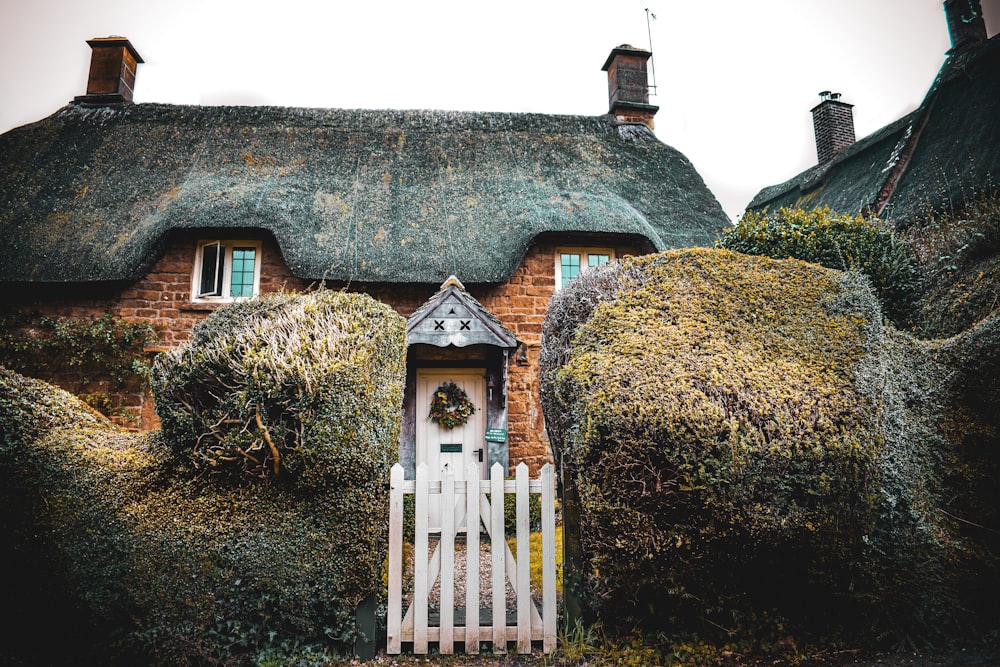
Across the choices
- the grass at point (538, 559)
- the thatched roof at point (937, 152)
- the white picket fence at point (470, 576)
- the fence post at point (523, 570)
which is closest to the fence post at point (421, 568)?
the white picket fence at point (470, 576)

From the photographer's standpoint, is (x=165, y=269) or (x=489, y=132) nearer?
(x=165, y=269)

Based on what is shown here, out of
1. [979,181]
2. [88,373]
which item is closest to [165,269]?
[88,373]

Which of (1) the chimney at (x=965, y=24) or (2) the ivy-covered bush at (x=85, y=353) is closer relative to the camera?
(2) the ivy-covered bush at (x=85, y=353)

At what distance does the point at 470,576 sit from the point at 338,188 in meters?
7.84

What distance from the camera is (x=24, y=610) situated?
10.9 ft

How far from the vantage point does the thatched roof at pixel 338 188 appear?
→ 8820 mm

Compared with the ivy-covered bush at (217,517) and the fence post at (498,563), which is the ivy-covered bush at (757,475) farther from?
the ivy-covered bush at (217,517)

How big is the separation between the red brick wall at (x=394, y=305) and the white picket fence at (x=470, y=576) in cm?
496

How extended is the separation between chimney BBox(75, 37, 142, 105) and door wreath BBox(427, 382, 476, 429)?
9378mm

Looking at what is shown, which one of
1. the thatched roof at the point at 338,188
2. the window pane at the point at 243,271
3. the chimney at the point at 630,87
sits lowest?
the window pane at the point at 243,271

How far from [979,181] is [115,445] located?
1202cm

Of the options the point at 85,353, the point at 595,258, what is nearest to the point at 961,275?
the point at 595,258

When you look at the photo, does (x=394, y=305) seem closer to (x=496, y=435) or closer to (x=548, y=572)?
(x=496, y=435)

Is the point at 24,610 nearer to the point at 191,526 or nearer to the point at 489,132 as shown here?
the point at 191,526
